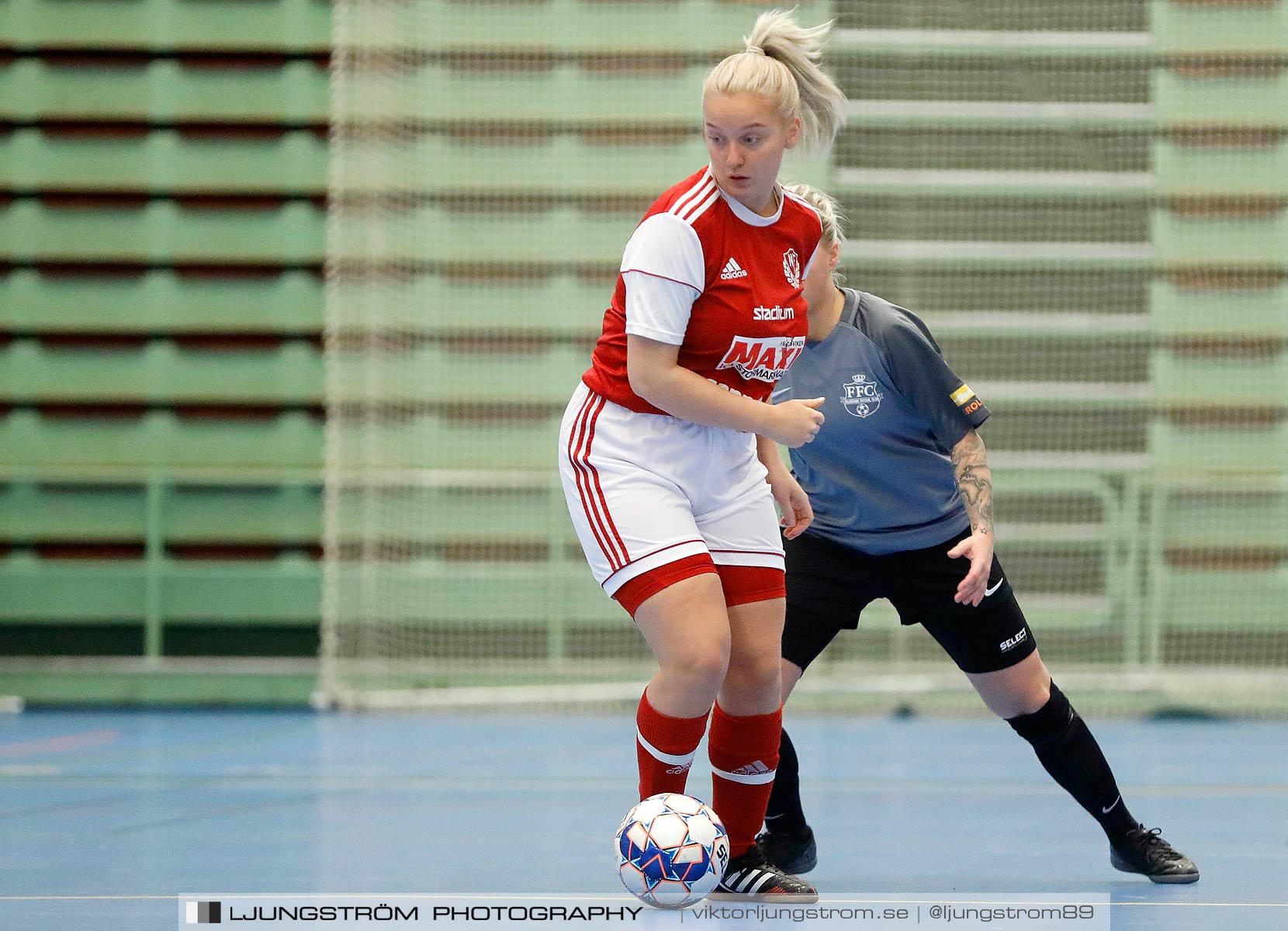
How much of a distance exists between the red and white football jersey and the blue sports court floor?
1173mm

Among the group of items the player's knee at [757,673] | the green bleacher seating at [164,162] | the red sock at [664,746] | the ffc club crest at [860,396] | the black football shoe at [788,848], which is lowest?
the black football shoe at [788,848]

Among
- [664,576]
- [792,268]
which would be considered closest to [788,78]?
[792,268]

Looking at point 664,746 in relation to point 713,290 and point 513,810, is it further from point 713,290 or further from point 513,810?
point 513,810

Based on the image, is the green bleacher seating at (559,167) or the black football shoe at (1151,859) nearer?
the black football shoe at (1151,859)

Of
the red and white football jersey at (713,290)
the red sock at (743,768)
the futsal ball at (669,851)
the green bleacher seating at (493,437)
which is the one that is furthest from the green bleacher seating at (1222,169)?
the futsal ball at (669,851)

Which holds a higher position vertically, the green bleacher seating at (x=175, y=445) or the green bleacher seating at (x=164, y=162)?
the green bleacher seating at (x=164, y=162)

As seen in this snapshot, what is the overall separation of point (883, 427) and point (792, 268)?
0.62 m

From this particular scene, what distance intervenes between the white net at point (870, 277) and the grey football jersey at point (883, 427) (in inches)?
165

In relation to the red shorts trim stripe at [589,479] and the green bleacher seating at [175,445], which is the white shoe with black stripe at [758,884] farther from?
the green bleacher seating at [175,445]

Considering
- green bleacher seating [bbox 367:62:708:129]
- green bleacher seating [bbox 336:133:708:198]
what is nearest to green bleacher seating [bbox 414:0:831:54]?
green bleacher seating [bbox 367:62:708:129]

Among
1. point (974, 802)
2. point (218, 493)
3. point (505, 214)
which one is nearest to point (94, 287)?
point (218, 493)

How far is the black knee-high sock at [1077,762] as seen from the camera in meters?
3.36

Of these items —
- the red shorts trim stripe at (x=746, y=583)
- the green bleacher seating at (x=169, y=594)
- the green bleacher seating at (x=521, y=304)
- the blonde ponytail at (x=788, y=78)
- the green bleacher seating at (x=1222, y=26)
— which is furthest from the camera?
the green bleacher seating at (x=521, y=304)

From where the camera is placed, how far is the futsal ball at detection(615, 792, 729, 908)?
2762 millimetres
